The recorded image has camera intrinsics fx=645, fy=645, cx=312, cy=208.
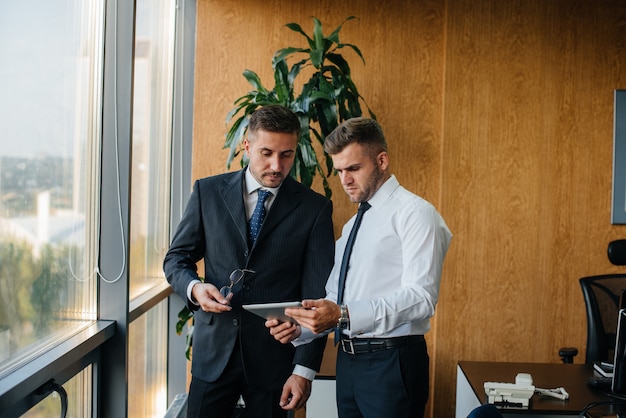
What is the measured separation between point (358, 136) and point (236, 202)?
1.64ft

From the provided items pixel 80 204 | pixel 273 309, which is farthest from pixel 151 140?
pixel 273 309

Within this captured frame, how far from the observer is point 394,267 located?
90.7 inches

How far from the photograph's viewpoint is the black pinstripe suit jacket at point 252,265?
7.21 ft

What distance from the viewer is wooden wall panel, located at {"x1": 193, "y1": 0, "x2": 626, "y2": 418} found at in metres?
4.43

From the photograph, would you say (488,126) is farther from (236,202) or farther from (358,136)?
(236,202)

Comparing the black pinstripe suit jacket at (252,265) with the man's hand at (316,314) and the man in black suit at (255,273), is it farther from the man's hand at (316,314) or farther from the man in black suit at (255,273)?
the man's hand at (316,314)

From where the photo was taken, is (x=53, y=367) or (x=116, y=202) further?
(x=116, y=202)

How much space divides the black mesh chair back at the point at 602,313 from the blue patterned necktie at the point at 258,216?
227 cm

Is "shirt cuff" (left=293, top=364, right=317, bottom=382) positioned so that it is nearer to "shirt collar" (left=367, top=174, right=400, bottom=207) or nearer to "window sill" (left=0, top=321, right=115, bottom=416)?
"shirt collar" (left=367, top=174, right=400, bottom=207)

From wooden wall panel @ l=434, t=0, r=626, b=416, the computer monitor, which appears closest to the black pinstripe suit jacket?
the computer monitor

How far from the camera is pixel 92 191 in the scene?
286cm

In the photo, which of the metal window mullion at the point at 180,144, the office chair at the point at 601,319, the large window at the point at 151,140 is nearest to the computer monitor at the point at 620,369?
the office chair at the point at 601,319

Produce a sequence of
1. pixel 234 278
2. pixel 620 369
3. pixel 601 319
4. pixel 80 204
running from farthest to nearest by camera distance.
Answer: pixel 601 319, pixel 80 204, pixel 620 369, pixel 234 278

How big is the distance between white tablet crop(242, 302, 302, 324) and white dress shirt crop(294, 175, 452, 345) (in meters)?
0.24
